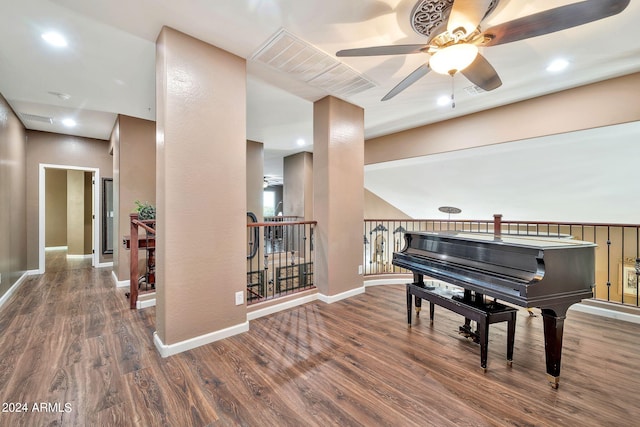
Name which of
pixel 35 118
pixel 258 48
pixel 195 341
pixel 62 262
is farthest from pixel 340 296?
pixel 62 262

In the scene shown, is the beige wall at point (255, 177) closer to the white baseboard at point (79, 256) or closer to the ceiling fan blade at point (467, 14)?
the white baseboard at point (79, 256)

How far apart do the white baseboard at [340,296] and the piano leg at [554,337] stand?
2306 millimetres

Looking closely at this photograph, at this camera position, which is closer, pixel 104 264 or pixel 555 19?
pixel 555 19

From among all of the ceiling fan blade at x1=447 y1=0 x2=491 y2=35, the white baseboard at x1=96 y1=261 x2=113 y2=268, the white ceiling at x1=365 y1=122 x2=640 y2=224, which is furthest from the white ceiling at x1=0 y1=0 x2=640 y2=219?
the white baseboard at x1=96 y1=261 x2=113 y2=268

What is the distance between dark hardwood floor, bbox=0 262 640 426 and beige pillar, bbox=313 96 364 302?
814 mm

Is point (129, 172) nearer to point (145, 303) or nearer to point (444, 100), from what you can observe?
point (145, 303)

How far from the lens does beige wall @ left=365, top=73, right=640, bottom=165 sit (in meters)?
3.11

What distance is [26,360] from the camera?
2.19 meters

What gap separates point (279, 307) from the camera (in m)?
3.36

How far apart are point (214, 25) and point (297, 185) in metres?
5.57

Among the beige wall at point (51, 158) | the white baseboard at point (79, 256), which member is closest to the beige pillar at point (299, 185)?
the beige wall at point (51, 158)

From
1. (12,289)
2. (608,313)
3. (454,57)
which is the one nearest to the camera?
(454,57)

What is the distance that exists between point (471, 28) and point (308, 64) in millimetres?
1649

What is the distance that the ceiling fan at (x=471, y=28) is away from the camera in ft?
4.66
